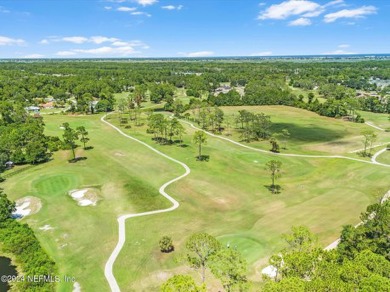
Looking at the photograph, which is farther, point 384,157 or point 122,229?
point 384,157

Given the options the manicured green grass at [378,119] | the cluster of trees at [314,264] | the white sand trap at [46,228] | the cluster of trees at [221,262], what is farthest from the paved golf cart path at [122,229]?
the manicured green grass at [378,119]

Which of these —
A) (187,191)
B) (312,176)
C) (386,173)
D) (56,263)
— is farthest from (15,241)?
(386,173)


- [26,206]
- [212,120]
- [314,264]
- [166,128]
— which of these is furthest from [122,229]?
[212,120]

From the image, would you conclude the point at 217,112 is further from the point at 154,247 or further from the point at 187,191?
the point at 154,247

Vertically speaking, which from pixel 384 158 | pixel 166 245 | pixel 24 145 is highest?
pixel 24 145

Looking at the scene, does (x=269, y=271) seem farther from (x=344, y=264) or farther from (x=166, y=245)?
(x=166, y=245)

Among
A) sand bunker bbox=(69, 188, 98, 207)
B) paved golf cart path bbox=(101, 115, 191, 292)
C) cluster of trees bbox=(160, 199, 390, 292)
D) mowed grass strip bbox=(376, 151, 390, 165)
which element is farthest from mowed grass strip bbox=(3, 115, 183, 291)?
mowed grass strip bbox=(376, 151, 390, 165)

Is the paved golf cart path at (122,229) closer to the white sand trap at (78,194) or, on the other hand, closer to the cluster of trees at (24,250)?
the cluster of trees at (24,250)

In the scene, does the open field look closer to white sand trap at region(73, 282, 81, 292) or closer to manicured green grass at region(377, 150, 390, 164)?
white sand trap at region(73, 282, 81, 292)
